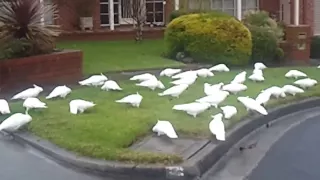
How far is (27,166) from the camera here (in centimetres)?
768

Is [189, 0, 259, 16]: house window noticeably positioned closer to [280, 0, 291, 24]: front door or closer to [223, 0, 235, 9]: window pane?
[223, 0, 235, 9]: window pane

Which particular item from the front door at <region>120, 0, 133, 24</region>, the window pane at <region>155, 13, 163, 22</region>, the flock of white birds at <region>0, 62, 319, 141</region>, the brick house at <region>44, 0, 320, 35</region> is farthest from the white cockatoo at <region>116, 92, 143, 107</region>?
the window pane at <region>155, 13, 163, 22</region>

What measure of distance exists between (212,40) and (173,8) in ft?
24.6

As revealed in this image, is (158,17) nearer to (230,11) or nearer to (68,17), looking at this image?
(230,11)

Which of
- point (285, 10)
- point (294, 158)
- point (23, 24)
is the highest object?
point (285, 10)

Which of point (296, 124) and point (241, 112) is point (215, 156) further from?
point (296, 124)

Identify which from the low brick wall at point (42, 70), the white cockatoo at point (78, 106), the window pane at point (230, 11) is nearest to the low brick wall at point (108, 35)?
the window pane at point (230, 11)

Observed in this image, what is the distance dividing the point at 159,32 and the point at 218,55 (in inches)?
259

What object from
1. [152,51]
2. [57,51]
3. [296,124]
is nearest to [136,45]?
[152,51]

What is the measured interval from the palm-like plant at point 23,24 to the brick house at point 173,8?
324 inches

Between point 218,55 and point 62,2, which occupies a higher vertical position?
point 62,2

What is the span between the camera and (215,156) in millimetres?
7836

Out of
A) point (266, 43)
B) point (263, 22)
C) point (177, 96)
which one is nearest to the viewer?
point (177, 96)

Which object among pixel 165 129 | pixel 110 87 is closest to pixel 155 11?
pixel 110 87
